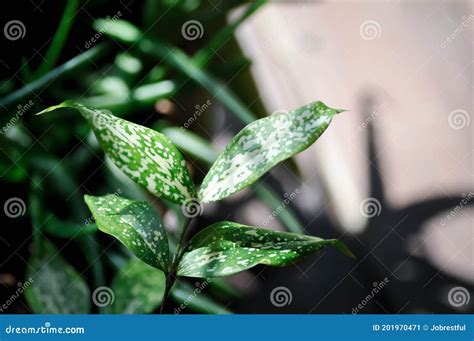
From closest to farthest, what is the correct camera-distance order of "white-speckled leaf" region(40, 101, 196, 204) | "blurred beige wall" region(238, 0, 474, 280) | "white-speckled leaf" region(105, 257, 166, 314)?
"white-speckled leaf" region(40, 101, 196, 204) → "white-speckled leaf" region(105, 257, 166, 314) → "blurred beige wall" region(238, 0, 474, 280)

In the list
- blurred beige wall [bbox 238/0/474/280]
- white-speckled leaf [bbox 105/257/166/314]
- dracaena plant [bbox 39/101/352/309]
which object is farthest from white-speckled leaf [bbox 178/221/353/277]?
blurred beige wall [bbox 238/0/474/280]

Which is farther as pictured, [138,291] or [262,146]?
[138,291]

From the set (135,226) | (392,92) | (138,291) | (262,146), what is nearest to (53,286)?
(138,291)

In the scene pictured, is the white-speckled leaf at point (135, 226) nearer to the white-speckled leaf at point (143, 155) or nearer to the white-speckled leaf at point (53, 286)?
the white-speckled leaf at point (143, 155)

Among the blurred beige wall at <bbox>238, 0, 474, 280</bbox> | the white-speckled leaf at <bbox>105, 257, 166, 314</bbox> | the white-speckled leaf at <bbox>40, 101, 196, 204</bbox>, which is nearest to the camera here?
the white-speckled leaf at <bbox>40, 101, 196, 204</bbox>

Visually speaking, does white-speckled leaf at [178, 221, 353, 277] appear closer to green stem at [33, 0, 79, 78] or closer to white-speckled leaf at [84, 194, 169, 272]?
white-speckled leaf at [84, 194, 169, 272]

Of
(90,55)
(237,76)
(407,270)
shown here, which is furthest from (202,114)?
(407,270)

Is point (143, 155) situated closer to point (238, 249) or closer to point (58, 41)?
point (238, 249)
